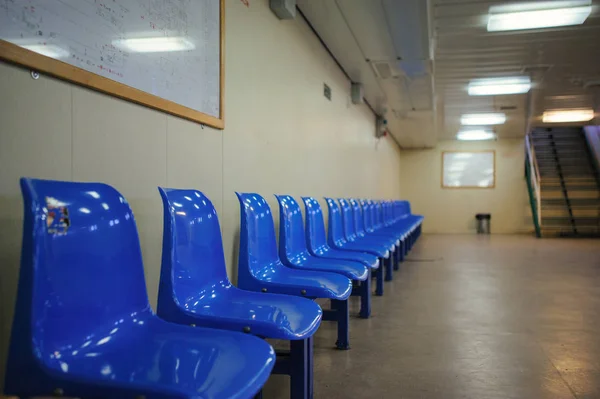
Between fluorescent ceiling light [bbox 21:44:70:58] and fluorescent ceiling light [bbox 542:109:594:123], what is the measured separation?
935 cm

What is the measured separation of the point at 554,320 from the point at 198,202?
2.85 m

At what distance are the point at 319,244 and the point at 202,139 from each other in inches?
50.1

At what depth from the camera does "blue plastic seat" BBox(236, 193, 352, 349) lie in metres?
2.08

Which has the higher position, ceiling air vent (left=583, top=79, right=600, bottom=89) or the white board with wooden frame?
ceiling air vent (left=583, top=79, right=600, bottom=89)

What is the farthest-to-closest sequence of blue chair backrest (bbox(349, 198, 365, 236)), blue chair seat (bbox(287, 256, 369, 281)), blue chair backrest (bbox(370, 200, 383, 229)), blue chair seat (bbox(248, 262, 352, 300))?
blue chair backrest (bbox(370, 200, 383, 229))
blue chair backrest (bbox(349, 198, 365, 236))
blue chair seat (bbox(287, 256, 369, 281))
blue chair seat (bbox(248, 262, 352, 300))

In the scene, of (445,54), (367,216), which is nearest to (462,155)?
(445,54)

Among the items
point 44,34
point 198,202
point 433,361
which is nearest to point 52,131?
point 44,34

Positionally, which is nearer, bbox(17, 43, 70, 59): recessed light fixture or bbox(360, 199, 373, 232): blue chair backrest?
bbox(17, 43, 70, 59): recessed light fixture

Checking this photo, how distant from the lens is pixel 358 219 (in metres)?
4.78

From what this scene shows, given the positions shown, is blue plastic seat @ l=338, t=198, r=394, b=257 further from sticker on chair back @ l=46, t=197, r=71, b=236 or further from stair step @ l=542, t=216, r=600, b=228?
stair step @ l=542, t=216, r=600, b=228

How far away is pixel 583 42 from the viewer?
4.99 m

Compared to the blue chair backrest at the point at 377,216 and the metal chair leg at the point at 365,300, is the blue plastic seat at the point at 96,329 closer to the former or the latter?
the metal chair leg at the point at 365,300

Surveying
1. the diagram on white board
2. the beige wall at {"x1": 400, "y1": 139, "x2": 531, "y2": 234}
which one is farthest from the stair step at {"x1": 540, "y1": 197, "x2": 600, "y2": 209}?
the diagram on white board

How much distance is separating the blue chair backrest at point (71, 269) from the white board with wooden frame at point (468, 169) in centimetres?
1306
